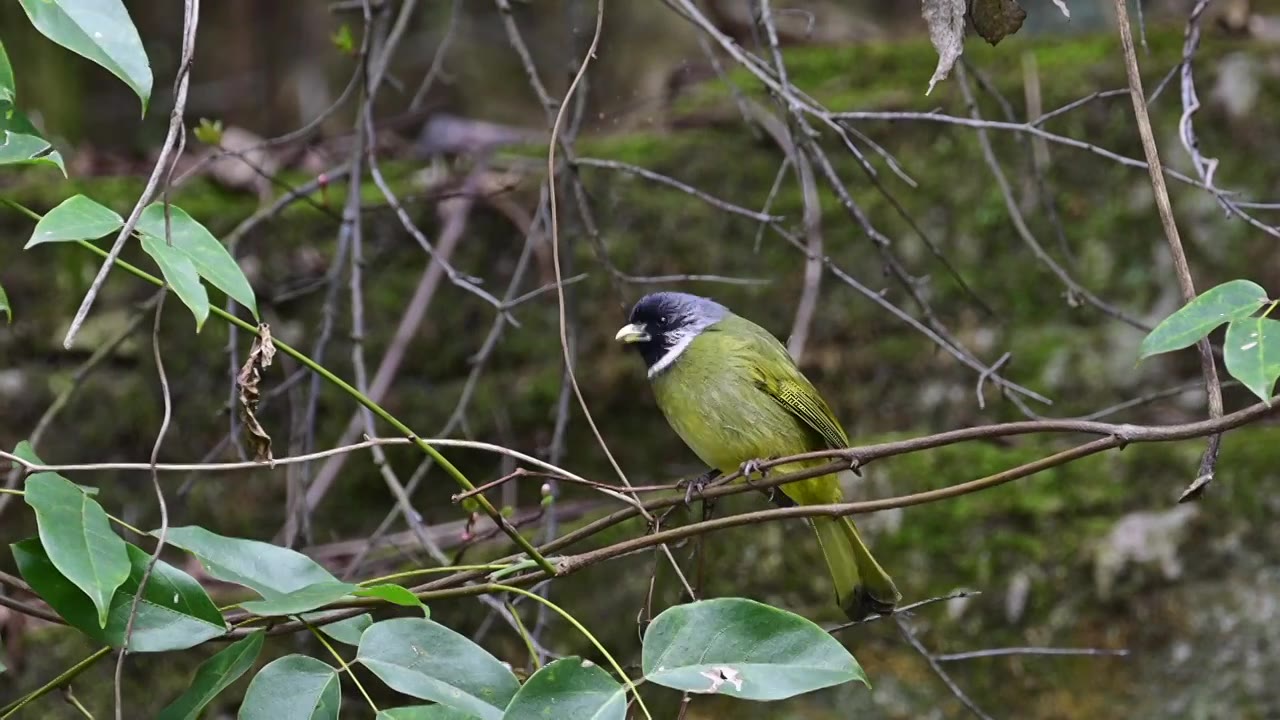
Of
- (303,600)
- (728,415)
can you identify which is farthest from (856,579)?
(303,600)

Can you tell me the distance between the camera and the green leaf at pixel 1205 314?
159cm

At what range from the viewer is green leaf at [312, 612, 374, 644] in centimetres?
187

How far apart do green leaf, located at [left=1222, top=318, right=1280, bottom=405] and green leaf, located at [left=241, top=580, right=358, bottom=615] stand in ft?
3.68

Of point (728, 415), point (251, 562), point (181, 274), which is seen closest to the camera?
point (181, 274)

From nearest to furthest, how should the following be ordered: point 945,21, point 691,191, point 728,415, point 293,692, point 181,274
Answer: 1. point 181,274
2. point 293,692
3. point 945,21
4. point 691,191
5. point 728,415

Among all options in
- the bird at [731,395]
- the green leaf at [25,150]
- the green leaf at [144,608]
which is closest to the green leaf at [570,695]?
the green leaf at [144,608]

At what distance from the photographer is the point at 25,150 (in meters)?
1.80

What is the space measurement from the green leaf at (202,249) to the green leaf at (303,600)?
14.6 inches

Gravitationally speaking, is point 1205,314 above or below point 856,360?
above

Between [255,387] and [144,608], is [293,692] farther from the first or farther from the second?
[255,387]

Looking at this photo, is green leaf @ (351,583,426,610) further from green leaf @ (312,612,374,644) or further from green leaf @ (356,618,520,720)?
green leaf @ (312,612,374,644)

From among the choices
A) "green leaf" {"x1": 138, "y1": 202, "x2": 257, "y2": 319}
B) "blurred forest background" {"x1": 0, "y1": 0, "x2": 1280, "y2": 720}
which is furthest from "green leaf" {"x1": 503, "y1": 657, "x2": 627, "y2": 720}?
"blurred forest background" {"x1": 0, "y1": 0, "x2": 1280, "y2": 720}

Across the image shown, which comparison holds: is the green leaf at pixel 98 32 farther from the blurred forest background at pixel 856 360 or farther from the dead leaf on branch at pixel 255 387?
the blurred forest background at pixel 856 360

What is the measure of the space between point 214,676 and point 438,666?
304 mm
